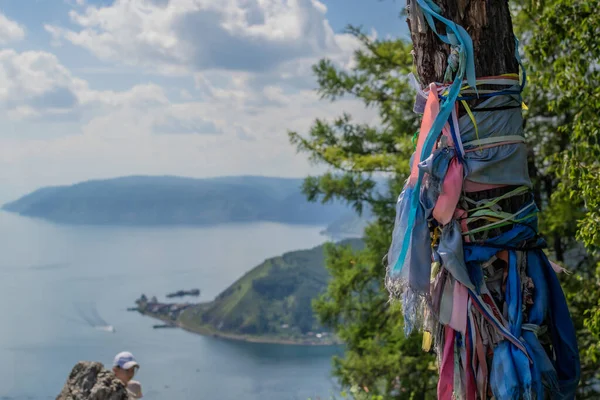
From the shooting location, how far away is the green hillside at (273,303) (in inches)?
668

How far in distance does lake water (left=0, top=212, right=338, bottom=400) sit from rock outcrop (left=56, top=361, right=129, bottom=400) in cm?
196

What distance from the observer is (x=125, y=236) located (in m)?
35.3

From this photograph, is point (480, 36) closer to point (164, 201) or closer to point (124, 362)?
point (124, 362)

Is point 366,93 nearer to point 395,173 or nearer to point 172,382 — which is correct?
point 395,173

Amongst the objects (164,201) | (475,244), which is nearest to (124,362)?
(475,244)

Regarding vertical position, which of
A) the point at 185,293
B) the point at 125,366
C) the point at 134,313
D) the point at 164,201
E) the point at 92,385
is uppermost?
the point at 164,201

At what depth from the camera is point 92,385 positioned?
3.17 metres

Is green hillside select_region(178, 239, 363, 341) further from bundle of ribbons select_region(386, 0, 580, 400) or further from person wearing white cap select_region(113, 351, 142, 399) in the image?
bundle of ribbons select_region(386, 0, 580, 400)

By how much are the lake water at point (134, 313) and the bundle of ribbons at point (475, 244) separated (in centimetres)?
336

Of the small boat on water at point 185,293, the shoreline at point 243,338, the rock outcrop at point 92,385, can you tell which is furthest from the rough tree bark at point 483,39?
the small boat on water at point 185,293

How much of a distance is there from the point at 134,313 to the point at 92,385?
18.1 m

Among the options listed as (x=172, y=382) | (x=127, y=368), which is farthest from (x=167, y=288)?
(x=127, y=368)

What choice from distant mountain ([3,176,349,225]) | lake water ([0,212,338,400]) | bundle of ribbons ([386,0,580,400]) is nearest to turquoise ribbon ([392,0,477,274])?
bundle of ribbons ([386,0,580,400])

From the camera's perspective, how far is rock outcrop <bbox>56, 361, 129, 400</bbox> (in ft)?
10.3
